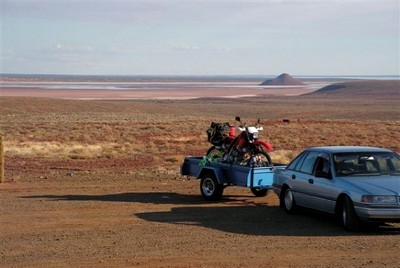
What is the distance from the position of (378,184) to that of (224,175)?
4.98 m

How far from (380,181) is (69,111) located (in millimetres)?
70226

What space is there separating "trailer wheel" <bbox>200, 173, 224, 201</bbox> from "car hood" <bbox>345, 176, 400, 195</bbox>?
436 cm

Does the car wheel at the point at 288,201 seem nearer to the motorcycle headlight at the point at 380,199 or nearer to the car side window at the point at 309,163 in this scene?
the car side window at the point at 309,163

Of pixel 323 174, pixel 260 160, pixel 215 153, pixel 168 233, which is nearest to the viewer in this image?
pixel 168 233

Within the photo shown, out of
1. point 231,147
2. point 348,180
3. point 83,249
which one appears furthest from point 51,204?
point 348,180

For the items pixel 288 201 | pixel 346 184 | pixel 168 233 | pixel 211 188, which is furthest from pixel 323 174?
pixel 211 188

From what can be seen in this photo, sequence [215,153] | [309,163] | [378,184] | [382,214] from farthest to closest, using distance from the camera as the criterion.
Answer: [215,153]
[309,163]
[378,184]
[382,214]

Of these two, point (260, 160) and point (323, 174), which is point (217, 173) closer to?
point (260, 160)

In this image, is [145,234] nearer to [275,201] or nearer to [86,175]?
[275,201]

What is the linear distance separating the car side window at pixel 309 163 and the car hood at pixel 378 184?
4.42 ft

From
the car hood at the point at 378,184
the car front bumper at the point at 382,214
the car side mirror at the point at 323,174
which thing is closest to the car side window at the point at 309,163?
the car side mirror at the point at 323,174

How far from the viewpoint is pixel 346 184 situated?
13484 millimetres

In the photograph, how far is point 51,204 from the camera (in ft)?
55.1

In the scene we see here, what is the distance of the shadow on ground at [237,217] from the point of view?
13.5 metres
